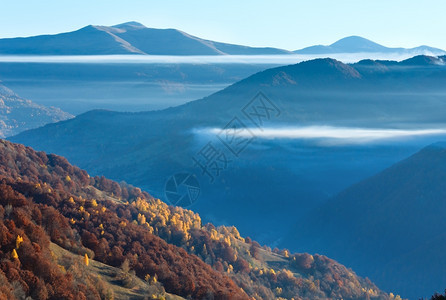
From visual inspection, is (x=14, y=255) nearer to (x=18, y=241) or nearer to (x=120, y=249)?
(x=18, y=241)

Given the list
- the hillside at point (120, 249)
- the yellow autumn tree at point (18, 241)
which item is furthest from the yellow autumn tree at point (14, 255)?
the yellow autumn tree at point (18, 241)

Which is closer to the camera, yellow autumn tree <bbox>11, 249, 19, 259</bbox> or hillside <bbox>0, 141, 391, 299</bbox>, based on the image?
yellow autumn tree <bbox>11, 249, 19, 259</bbox>

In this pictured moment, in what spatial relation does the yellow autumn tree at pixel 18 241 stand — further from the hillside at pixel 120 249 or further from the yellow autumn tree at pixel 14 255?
the yellow autumn tree at pixel 14 255

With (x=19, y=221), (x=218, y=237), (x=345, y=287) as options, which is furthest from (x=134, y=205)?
(x=19, y=221)

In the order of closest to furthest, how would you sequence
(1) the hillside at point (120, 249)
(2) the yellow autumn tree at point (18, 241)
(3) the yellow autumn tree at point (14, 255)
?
1. (3) the yellow autumn tree at point (14, 255)
2. (1) the hillside at point (120, 249)
3. (2) the yellow autumn tree at point (18, 241)

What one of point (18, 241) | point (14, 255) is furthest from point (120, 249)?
point (14, 255)

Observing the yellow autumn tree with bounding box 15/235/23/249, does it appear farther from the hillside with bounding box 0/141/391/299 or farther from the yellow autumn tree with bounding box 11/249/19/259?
the yellow autumn tree with bounding box 11/249/19/259

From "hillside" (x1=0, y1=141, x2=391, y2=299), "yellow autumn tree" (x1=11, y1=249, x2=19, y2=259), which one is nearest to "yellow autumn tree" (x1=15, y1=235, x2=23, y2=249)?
"hillside" (x1=0, y1=141, x2=391, y2=299)

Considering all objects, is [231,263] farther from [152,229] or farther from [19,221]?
[19,221]
